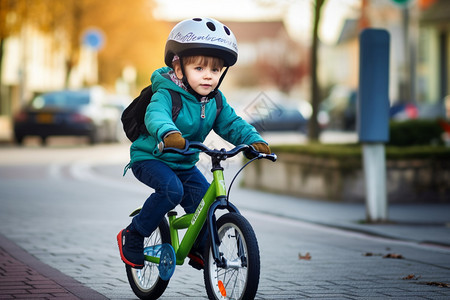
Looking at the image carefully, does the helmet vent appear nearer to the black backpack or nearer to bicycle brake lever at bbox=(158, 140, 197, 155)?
the black backpack

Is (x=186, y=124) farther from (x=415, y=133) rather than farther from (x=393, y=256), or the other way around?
(x=415, y=133)

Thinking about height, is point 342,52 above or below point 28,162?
above

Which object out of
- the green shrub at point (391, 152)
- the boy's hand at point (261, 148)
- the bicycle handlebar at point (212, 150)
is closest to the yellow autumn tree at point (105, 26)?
the green shrub at point (391, 152)

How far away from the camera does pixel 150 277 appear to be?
5.91m

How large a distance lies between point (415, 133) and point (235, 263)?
1070 cm

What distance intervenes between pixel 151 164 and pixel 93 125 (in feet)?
66.3

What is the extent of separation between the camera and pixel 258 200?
12.5m

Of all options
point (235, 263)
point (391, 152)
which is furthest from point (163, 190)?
point (391, 152)

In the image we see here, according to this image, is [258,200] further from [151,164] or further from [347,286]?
[151,164]

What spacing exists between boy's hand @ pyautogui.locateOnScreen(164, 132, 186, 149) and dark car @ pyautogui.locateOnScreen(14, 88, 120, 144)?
20284 millimetres

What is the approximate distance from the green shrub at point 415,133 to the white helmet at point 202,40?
1021cm

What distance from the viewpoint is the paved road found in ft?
20.7

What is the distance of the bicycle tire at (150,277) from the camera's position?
19.0ft

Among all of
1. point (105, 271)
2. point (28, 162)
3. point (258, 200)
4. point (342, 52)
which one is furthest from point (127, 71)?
point (105, 271)
